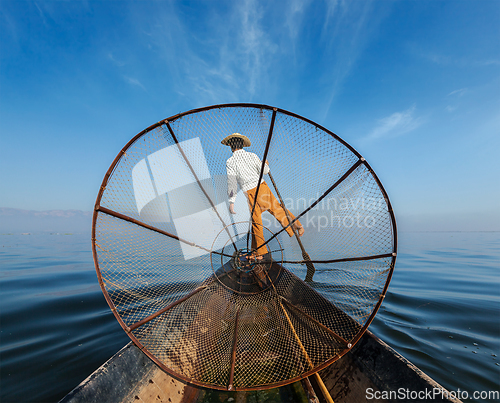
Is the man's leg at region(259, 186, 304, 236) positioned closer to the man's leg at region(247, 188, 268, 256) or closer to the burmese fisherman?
the burmese fisherman

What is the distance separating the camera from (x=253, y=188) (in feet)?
12.8

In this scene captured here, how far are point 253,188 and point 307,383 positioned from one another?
2.77m

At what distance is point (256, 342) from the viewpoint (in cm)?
261

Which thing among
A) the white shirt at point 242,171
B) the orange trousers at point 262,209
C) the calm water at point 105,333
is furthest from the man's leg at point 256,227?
the calm water at point 105,333

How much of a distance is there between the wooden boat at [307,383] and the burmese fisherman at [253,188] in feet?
6.35

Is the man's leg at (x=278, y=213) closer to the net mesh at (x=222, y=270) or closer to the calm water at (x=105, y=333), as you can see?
the net mesh at (x=222, y=270)

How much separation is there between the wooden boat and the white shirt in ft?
8.34

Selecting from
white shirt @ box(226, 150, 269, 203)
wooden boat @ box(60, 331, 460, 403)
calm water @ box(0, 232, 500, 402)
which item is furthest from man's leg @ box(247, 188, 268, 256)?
calm water @ box(0, 232, 500, 402)

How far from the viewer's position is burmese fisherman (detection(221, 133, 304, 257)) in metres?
3.67

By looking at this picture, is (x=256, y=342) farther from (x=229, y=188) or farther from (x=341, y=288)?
(x=341, y=288)

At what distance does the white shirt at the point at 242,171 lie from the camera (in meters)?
3.67

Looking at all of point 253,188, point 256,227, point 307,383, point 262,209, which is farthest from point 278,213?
point 307,383

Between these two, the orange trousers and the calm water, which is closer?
the calm water

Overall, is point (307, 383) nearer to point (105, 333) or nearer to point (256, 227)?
point (256, 227)
